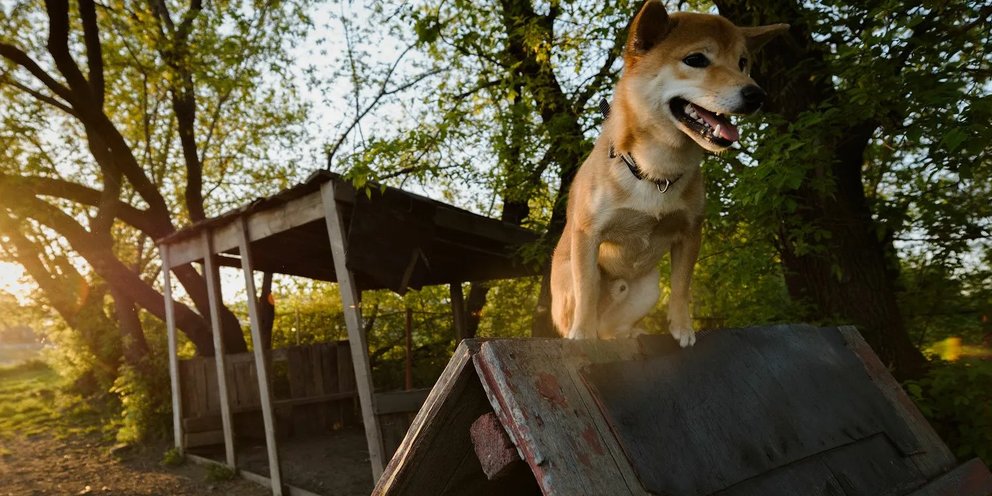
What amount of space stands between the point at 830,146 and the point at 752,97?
273 cm

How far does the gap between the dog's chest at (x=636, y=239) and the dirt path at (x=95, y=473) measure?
6.71 meters

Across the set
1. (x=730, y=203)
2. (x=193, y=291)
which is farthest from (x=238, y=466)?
(x=730, y=203)

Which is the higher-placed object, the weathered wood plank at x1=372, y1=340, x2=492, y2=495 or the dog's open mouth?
the dog's open mouth

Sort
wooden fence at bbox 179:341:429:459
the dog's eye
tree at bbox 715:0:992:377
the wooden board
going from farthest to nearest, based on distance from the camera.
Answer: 1. wooden fence at bbox 179:341:429:459
2. tree at bbox 715:0:992:377
3. the dog's eye
4. the wooden board

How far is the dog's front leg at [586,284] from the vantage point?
2.29m

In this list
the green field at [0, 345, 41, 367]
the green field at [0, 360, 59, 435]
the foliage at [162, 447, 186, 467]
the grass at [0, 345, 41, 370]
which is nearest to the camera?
the foliage at [162, 447, 186, 467]

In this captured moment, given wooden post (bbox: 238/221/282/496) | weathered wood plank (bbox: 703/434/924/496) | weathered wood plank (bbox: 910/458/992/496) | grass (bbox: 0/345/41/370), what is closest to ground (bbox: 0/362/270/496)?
wooden post (bbox: 238/221/282/496)

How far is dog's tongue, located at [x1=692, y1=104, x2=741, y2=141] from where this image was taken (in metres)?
1.86

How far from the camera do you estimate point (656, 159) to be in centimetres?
217

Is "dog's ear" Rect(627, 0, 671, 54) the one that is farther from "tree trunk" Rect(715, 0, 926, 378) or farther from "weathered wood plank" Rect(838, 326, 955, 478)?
"tree trunk" Rect(715, 0, 926, 378)

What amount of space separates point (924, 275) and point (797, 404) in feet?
13.4

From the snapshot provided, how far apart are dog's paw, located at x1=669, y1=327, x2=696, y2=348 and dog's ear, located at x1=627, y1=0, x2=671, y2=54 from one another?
1.03 metres

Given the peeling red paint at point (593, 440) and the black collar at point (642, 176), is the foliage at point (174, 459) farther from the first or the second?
the peeling red paint at point (593, 440)

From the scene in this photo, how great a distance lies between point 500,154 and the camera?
7039 mm
